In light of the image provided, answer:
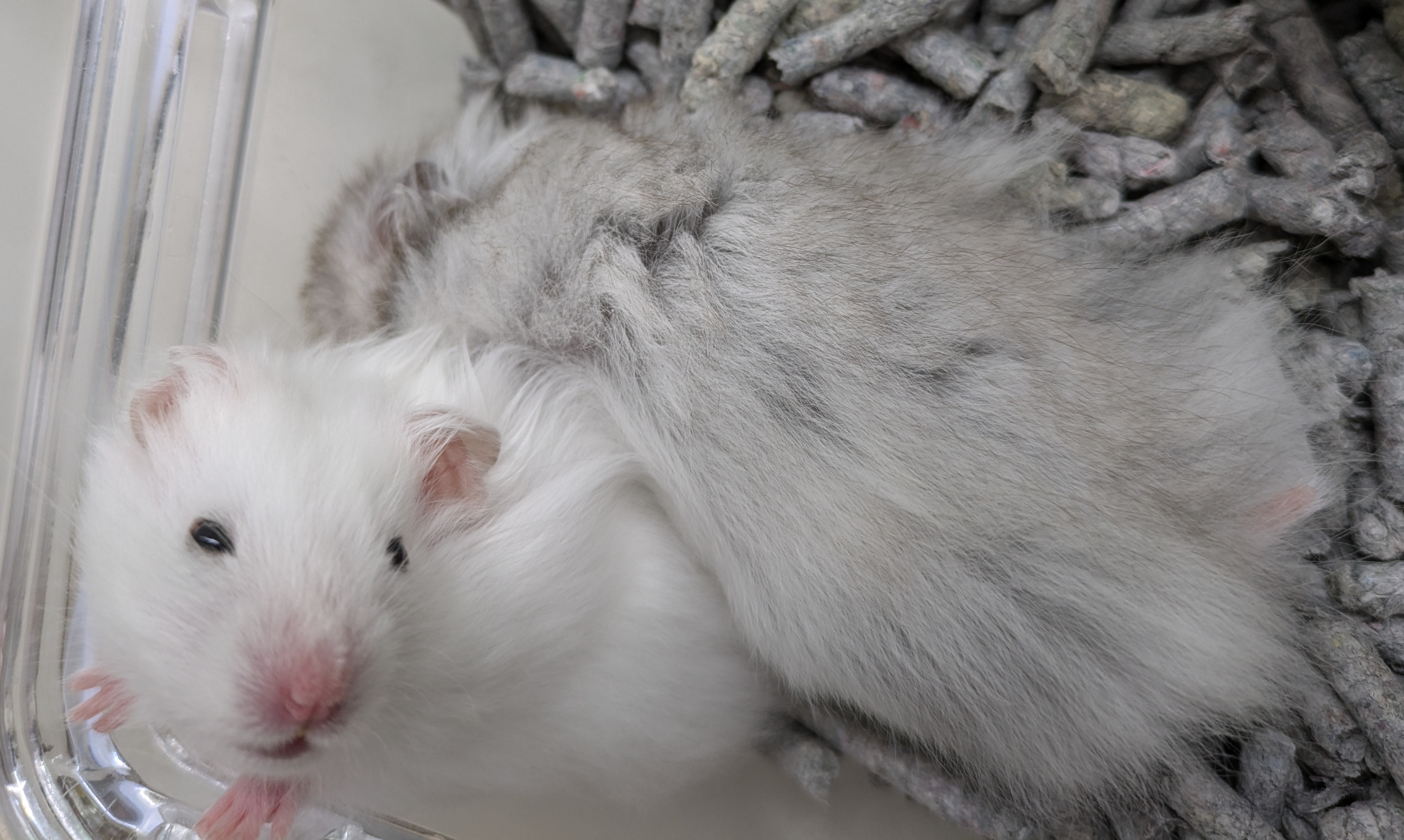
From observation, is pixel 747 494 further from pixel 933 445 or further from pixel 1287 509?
pixel 1287 509

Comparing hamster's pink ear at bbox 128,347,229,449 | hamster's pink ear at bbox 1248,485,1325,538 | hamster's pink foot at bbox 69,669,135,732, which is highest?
hamster's pink ear at bbox 1248,485,1325,538

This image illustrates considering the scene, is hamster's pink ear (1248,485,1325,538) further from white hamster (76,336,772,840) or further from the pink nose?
the pink nose

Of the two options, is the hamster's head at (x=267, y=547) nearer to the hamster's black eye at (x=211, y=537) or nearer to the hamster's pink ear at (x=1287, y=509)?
the hamster's black eye at (x=211, y=537)

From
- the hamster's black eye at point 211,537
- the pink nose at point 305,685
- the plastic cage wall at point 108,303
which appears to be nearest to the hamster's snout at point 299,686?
the pink nose at point 305,685

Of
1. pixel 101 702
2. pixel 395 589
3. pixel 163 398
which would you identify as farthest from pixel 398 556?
pixel 101 702

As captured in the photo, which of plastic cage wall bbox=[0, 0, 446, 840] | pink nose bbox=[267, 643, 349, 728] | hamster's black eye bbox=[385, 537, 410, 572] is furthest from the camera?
plastic cage wall bbox=[0, 0, 446, 840]

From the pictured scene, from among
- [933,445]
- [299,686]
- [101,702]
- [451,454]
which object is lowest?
[101,702]

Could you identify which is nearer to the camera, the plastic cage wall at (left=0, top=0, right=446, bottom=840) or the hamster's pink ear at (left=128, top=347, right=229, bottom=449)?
the hamster's pink ear at (left=128, top=347, right=229, bottom=449)

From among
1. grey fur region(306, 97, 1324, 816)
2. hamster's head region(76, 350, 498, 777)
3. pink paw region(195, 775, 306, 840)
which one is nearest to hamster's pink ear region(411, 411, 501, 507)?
hamster's head region(76, 350, 498, 777)
